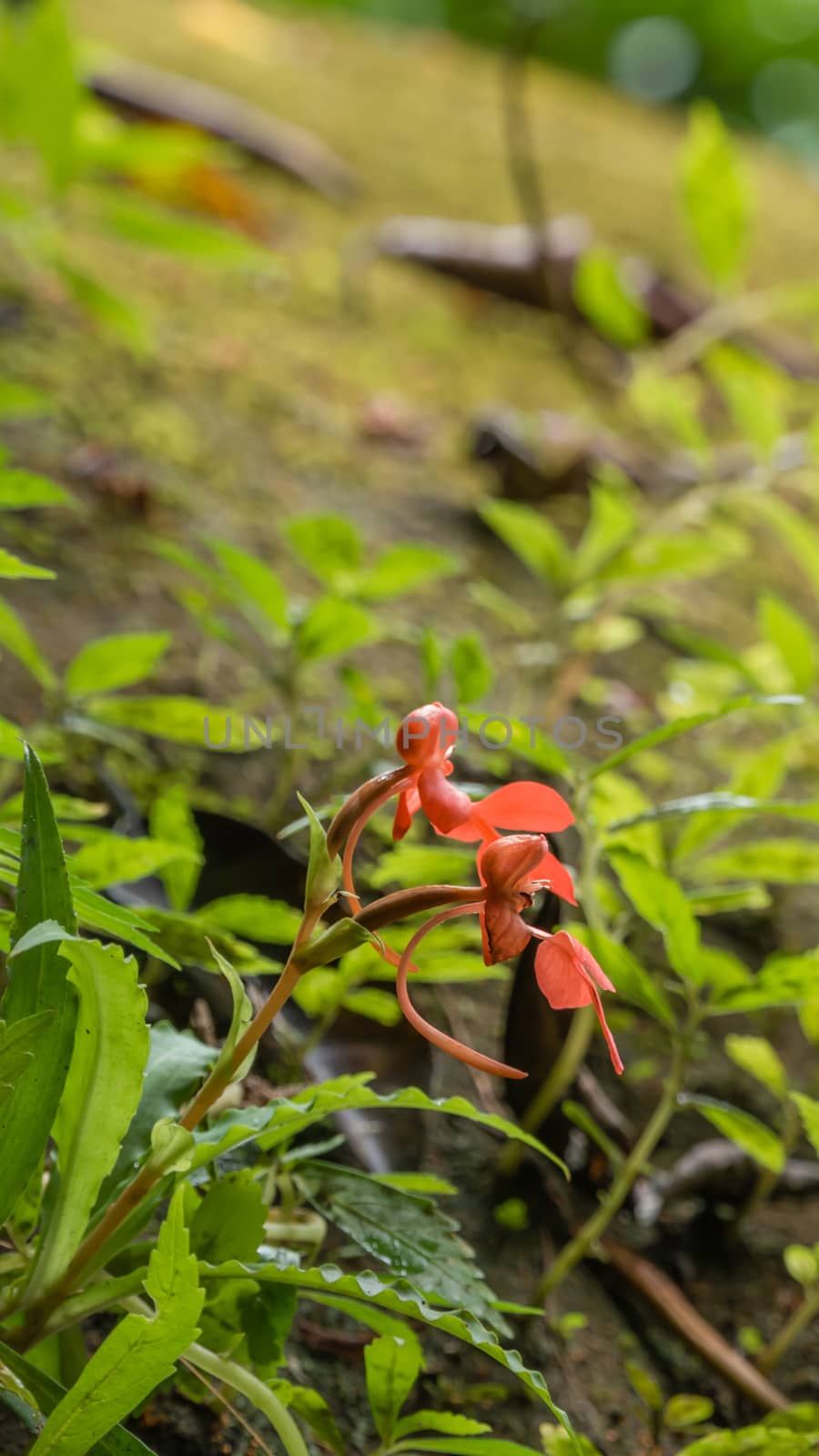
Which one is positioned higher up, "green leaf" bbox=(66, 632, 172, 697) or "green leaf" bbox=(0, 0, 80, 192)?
"green leaf" bbox=(0, 0, 80, 192)

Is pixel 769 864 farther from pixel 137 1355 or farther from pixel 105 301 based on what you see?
pixel 105 301

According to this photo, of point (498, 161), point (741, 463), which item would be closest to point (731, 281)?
point (741, 463)

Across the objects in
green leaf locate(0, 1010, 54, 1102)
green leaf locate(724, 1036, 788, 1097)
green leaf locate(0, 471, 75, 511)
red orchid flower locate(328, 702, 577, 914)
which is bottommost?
green leaf locate(724, 1036, 788, 1097)

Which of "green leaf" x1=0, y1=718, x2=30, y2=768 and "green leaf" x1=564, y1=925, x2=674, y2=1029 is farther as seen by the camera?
"green leaf" x1=564, y1=925, x2=674, y2=1029

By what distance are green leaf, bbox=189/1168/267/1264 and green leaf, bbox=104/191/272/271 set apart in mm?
935

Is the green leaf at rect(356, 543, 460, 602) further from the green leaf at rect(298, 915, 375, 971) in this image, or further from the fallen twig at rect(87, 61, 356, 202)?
the fallen twig at rect(87, 61, 356, 202)

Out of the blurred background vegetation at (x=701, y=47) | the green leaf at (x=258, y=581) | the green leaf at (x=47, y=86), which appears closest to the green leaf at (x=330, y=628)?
the green leaf at (x=258, y=581)

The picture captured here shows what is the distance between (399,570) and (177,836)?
0.34 meters

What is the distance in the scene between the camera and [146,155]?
4.04 ft

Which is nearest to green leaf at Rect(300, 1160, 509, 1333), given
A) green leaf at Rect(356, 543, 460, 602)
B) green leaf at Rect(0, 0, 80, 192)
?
green leaf at Rect(356, 543, 460, 602)

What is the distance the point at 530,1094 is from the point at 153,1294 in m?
0.35

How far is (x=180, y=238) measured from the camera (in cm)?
116

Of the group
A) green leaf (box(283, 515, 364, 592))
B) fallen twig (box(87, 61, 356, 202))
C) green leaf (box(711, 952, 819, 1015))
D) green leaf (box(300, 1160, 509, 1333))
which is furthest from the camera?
fallen twig (box(87, 61, 356, 202))

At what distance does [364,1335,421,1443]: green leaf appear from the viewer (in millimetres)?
492
